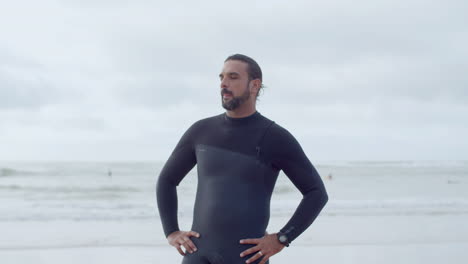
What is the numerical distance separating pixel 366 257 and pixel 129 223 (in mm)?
5217

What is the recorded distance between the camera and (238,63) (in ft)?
9.06

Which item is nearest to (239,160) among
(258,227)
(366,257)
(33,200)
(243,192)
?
(243,192)

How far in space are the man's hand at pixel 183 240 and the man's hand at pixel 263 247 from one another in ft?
0.77

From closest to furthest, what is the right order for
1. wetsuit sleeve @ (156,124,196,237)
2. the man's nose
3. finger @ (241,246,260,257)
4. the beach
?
finger @ (241,246,260,257), the man's nose, wetsuit sleeve @ (156,124,196,237), the beach

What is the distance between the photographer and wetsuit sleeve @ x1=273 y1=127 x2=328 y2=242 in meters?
2.73

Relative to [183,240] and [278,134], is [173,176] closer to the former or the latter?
[183,240]

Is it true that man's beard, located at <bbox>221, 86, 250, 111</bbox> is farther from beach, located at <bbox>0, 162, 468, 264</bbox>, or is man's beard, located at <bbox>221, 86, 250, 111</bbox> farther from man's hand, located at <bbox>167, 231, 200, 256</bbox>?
beach, located at <bbox>0, 162, 468, 264</bbox>

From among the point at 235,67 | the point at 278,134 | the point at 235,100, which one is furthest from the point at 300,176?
the point at 235,67

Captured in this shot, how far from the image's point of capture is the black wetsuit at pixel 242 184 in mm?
2684

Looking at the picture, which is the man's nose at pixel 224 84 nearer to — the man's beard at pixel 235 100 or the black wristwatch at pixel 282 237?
the man's beard at pixel 235 100

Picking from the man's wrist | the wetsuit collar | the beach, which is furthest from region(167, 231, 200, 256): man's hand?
the beach

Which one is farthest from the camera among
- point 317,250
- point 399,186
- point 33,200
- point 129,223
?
point 399,186

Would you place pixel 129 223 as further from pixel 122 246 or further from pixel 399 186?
pixel 399 186

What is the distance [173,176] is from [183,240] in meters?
0.34
